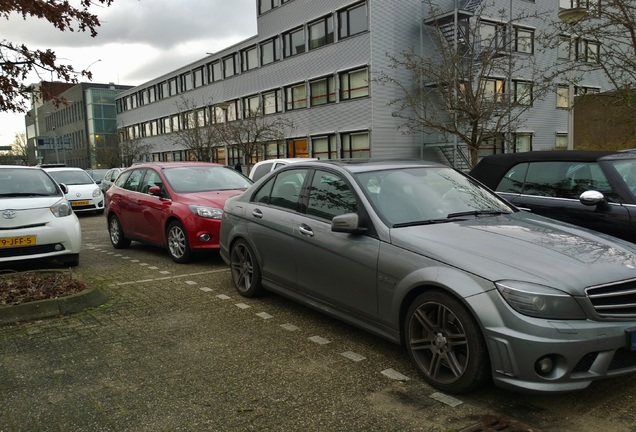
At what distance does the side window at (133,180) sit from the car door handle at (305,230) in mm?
5442

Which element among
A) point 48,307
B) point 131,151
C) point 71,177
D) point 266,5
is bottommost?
point 48,307

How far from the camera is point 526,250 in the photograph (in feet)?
11.5

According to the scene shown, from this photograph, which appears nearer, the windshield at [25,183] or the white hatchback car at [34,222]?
the white hatchback car at [34,222]

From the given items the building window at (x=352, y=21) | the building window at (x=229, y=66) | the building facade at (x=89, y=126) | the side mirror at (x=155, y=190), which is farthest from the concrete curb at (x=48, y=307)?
the building facade at (x=89, y=126)

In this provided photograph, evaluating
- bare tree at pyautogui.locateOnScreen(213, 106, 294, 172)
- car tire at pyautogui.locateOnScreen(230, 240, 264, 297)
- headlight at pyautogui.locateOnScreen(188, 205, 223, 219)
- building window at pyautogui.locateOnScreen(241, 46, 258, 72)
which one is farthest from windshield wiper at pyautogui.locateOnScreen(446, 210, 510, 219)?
building window at pyautogui.locateOnScreen(241, 46, 258, 72)

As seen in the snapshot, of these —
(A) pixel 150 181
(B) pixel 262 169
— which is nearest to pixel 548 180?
(A) pixel 150 181

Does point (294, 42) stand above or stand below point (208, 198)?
above

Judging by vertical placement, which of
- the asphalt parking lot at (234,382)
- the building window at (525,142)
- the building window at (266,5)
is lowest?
the asphalt parking lot at (234,382)

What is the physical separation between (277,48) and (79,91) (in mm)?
45871

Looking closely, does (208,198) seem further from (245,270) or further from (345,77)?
(345,77)

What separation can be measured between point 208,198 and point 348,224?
179 inches

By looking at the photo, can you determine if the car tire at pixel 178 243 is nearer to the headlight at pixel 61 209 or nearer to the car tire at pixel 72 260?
the car tire at pixel 72 260

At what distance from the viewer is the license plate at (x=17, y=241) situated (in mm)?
6816

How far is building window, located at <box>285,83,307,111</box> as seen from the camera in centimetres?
3312
